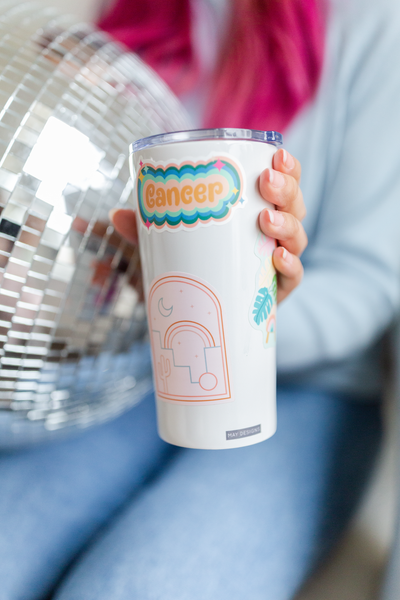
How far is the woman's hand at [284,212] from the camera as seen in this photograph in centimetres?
36

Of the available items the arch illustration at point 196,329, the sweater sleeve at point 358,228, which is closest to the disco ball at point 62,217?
the arch illustration at point 196,329

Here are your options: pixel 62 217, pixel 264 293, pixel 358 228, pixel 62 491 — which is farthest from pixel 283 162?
pixel 62 491

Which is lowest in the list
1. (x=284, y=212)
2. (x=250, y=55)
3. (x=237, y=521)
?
(x=237, y=521)

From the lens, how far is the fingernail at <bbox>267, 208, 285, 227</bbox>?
36 cm

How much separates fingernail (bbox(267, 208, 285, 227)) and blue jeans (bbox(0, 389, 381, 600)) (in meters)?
0.37

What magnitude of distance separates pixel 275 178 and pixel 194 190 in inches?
2.6

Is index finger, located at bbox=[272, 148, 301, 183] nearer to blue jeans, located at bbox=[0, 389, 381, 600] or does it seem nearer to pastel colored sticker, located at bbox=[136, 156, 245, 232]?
pastel colored sticker, located at bbox=[136, 156, 245, 232]

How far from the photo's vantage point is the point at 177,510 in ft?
1.79

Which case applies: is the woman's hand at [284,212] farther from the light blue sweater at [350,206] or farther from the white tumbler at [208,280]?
the light blue sweater at [350,206]

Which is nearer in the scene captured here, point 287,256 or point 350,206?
point 287,256

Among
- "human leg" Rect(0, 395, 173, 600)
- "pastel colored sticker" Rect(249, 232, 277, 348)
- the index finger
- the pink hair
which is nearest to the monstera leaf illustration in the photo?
"pastel colored sticker" Rect(249, 232, 277, 348)

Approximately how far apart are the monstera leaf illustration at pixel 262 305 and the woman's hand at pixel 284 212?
0.03 metres

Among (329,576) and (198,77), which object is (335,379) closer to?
(329,576)

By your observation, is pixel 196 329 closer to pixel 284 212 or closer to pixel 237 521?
pixel 284 212
